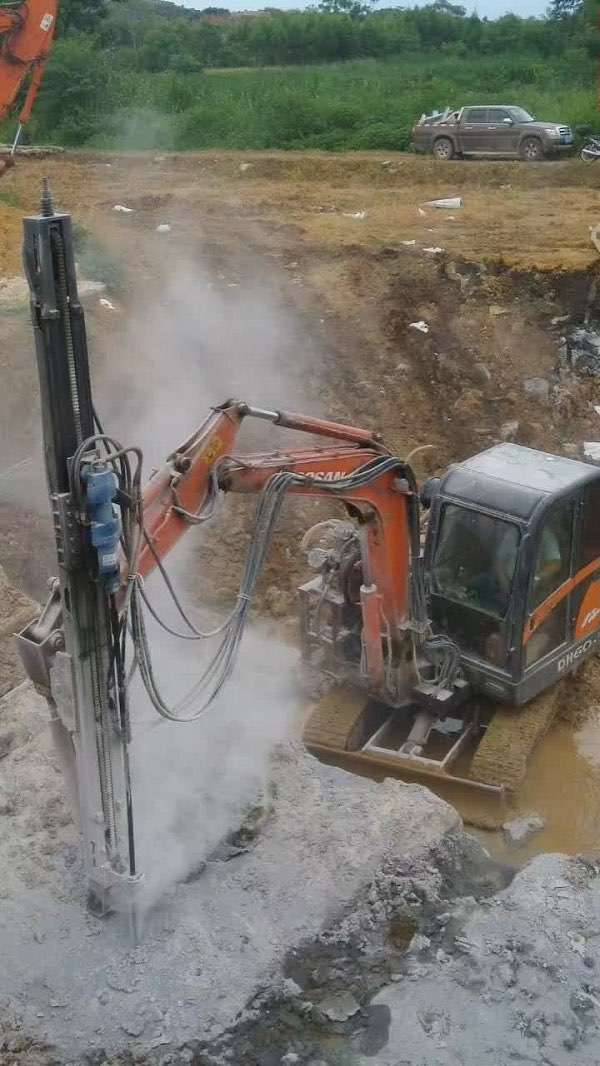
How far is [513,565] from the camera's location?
24.1ft

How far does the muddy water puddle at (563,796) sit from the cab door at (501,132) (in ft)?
54.1

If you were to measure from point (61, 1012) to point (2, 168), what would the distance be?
Result: 44.1 feet

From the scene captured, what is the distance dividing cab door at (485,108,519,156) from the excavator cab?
16206 mm

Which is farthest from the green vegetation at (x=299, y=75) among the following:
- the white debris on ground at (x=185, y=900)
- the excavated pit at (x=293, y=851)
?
the white debris on ground at (x=185, y=900)

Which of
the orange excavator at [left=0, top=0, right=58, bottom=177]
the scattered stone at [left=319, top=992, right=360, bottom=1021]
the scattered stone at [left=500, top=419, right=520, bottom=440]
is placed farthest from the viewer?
the orange excavator at [left=0, top=0, right=58, bottom=177]

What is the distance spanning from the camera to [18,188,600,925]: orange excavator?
493 centimetres

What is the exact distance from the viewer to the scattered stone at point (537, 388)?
44.2ft

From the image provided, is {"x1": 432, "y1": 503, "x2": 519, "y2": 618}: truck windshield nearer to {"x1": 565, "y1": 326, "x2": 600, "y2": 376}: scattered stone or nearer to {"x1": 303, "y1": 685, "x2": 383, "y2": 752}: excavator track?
{"x1": 303, "y1": 685, "x2": 383, "y2": 752}: excavator track

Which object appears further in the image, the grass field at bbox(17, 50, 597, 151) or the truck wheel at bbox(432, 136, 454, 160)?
the grass field at bbox(17, 50, 597, 151)

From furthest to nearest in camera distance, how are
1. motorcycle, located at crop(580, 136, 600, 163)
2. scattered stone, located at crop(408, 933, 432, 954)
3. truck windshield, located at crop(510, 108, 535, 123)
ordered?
truck windshield, located at crop(510, 108, 535, 123) → motorcycle, located at crop(580, 136, 600, 163) → scattered stone, located at crop(408, 933, 432, 954)

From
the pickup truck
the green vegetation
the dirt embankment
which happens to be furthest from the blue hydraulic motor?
the green vegetation

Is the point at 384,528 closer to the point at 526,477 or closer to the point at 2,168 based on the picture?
the point at 526,477

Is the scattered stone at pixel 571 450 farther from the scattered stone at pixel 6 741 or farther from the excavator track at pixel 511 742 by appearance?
the scattered stone at pixel 6 741

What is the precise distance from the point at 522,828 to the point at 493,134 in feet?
59.1
